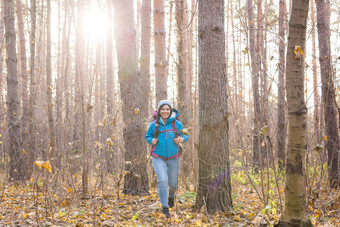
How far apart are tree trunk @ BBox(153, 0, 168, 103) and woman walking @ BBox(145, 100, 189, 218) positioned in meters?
2.96

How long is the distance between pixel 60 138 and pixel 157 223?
94.1 inches

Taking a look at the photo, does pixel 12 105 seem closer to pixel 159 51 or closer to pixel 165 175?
pixel 159 51

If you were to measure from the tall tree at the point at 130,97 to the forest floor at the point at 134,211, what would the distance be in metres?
0.35

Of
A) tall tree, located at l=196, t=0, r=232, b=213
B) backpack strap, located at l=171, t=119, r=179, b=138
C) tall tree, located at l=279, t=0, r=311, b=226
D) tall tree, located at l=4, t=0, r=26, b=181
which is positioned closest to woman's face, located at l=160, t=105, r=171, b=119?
backpack strap, located at l=171, t=119, r=179, b=138

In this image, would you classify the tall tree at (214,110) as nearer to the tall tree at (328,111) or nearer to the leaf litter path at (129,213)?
the leaf litter path at (129,213)

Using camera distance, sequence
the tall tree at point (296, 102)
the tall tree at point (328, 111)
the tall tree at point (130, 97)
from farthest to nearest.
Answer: the tall tree at point (328, 111), the tall tree at point (130, 97), the tall tree at point (296, 102)

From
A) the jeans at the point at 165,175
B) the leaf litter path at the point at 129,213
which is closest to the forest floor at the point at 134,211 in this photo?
the leaf litter path at the point at 129,213

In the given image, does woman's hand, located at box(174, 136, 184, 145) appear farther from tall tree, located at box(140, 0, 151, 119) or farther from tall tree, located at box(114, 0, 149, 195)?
tall tree, located at box(140, 0, 151, 119)

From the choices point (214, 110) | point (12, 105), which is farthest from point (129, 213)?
point (12, 105)

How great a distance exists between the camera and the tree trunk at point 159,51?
786cm

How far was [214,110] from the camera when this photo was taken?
4.42 meters

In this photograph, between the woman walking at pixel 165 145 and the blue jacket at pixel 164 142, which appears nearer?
the woman walking at pixel 165 145

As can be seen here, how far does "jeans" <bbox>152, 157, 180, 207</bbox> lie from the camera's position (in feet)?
15.0

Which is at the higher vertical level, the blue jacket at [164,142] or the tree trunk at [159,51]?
the tree trunk at [159,51]
